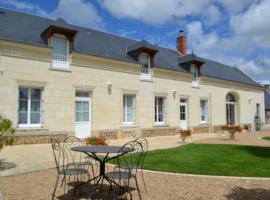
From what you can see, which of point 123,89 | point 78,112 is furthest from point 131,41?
point 78,112

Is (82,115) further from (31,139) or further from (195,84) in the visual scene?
(195,84)

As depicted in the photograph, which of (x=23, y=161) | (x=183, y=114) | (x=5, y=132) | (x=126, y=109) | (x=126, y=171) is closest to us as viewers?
(x=126, y=171)

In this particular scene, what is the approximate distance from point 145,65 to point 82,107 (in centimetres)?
515

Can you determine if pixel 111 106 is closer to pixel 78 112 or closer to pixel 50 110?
pixel 78 112

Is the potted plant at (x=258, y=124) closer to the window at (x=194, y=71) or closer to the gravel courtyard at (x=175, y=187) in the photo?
the window at (x=194, y=71)

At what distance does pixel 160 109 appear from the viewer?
17.7 meters

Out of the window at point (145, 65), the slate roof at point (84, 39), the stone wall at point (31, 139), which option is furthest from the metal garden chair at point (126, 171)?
the window at point (145, 65)

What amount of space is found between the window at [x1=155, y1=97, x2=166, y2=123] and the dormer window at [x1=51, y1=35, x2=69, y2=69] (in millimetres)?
6692

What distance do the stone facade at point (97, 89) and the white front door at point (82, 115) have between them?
0.25 meters

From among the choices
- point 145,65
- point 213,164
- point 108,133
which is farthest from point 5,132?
point 145,65

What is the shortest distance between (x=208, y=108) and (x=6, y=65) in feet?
49.5

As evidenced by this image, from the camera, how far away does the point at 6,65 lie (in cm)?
1117

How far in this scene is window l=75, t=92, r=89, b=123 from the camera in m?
13.5

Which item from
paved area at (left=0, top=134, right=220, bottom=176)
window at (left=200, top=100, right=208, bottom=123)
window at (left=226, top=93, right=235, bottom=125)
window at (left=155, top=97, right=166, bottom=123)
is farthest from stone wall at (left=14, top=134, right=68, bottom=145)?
window at (left=226, top=93, right=235, bottom=125)
